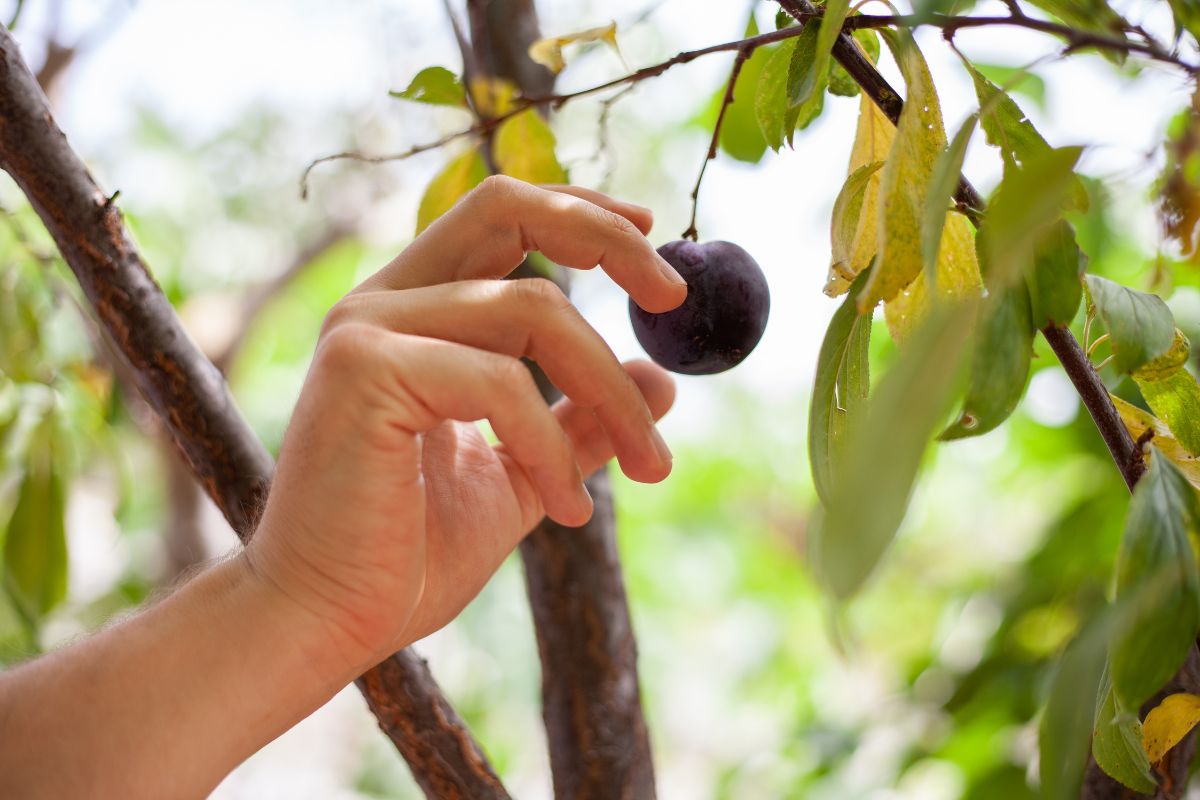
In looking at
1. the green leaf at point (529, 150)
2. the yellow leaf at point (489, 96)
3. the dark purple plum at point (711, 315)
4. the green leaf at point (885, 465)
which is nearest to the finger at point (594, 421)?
the dark purple plum at point (711, 315)

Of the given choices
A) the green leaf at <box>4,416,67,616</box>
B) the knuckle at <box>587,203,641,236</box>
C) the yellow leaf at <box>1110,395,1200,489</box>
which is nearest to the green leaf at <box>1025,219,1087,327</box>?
the yellow leaf at <box>1110,395,1200,489</box>

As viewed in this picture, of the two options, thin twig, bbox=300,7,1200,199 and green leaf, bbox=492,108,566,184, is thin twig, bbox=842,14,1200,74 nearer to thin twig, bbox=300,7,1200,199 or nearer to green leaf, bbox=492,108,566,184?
thin twig, bbox=300,7,1200,199

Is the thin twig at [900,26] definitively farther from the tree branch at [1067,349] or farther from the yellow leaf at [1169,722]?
the yellow leaf at [1169,722]

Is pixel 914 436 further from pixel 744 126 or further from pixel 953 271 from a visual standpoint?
pixel 744 126

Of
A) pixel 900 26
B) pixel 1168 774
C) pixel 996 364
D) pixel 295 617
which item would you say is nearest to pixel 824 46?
pixel 900 26

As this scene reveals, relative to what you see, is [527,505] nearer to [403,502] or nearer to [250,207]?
[403,502]

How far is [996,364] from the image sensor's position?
318 mm

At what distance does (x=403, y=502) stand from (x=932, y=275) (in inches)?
11.1

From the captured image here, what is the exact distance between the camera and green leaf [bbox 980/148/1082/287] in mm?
305

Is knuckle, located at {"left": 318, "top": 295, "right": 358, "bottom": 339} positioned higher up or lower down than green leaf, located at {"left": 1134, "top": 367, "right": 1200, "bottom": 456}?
higher up

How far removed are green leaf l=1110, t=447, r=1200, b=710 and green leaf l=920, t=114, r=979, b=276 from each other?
12cm

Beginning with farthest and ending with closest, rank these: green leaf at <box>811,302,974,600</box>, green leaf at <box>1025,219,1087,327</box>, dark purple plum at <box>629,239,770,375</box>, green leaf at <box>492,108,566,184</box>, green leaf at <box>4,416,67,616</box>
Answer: green leaf at <box>4,416,67,616</box> < green leaf at <box>492,108,566,184</box> < dark purple plum at <box>629,239,770,375</box> < green leaf at <box>1025,219,1087,327</box> < green leaf at <box>811,302,974,600</box>

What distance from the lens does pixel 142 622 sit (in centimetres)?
50

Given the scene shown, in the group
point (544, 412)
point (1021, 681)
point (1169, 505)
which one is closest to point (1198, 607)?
point (1169, 505)
